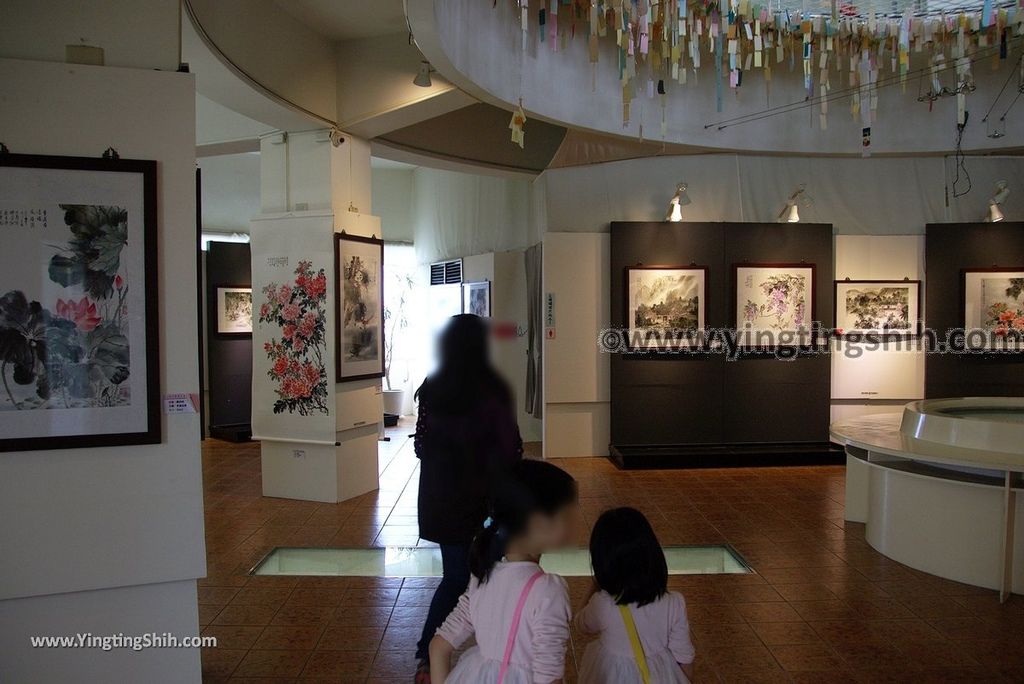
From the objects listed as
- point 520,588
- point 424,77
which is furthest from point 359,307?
point 520,588

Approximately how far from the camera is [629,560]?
6.38 ft

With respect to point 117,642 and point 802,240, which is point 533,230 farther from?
point 117,642

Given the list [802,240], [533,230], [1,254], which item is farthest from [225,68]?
[802,240]

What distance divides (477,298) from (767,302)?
390 centimetres

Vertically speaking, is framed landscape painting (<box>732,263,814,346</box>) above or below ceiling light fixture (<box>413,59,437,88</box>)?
below

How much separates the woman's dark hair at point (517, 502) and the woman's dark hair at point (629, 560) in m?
0.22

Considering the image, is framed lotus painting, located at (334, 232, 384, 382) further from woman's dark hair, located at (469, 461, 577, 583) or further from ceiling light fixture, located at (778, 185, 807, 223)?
ceiling light fixture, located at (778, 185, 807, 223)

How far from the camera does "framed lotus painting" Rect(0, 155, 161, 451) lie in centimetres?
251

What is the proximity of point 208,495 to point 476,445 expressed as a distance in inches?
192

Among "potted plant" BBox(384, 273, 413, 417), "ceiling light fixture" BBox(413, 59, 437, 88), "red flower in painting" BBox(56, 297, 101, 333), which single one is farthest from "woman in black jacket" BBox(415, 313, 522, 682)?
"potted plant" BBox(384, 273, 413, 417)

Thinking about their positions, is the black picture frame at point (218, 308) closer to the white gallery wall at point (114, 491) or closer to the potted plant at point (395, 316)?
the potted plant at point (395, 316)

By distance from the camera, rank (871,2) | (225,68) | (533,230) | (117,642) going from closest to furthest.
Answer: (117,642)
(225,68)
(871,2)
(533,230)

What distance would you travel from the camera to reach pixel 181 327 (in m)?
2.72

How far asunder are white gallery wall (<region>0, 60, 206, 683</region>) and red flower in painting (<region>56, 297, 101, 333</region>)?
0.23 metres
